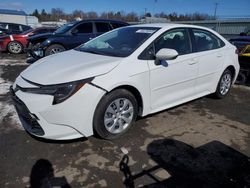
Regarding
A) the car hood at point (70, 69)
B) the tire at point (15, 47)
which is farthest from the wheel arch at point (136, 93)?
the tire at point (15, 47)

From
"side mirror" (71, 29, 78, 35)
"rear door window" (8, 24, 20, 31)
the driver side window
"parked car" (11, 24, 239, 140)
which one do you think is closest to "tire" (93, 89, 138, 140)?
"parked car" (11, 24, 239, 140)

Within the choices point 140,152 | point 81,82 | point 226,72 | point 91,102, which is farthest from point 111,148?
point 226,72

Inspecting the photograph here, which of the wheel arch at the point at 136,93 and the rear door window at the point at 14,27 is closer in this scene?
the wheel arch at the point at 136,93

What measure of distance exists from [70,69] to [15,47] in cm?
1065

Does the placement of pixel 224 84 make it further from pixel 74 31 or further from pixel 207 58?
pixel 74 31

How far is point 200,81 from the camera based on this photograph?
4461 millimetres

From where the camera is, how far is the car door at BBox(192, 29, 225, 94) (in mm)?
4387

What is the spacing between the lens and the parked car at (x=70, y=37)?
8.70 meters

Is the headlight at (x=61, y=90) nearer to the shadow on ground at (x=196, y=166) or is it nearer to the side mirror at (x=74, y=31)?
the shadow on ground at (x=196, y=166)

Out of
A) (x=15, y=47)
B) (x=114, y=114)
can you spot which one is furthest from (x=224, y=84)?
(x=15, y=47)

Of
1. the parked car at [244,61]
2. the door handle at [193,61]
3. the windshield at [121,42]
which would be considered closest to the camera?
the windshield at [121,42]

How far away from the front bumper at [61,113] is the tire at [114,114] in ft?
0.37

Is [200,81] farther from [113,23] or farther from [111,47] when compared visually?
[113,23]

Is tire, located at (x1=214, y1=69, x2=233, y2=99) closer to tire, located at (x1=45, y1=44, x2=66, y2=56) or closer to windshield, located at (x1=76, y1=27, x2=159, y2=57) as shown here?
windshield, located at (x1=76, y1=27, x2=159, y2=57)
